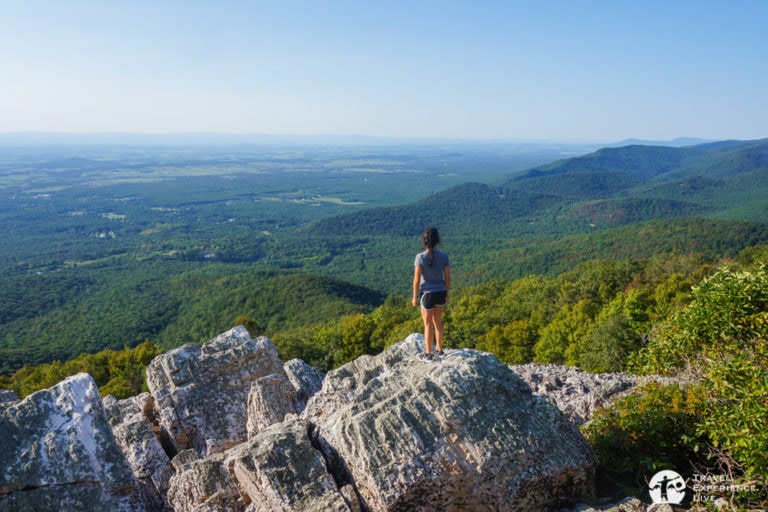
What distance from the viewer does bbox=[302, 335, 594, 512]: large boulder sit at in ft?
28.8

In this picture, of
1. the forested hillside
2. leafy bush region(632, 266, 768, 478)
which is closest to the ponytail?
leafy bush region(632, 266, 768, 478)

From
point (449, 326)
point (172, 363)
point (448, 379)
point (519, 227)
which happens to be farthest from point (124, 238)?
point (448, 379)

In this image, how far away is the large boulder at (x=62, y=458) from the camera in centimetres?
945

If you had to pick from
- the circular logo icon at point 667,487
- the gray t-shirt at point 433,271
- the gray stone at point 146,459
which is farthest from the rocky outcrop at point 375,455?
the gray t-shirt at point 433,271

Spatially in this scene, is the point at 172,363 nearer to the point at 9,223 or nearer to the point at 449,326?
the point at 449,326

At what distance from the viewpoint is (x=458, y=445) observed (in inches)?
356

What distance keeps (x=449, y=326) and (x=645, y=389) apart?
1217 inches

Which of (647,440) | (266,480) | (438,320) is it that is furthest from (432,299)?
(647,440)

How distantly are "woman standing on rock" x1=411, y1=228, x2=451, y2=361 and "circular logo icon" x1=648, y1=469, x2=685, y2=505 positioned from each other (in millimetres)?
5178

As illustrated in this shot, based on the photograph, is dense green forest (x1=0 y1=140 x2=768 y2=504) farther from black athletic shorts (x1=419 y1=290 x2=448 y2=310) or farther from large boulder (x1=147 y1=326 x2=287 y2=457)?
large boulder (x1=147 y1=326 x2=287 y2=457)

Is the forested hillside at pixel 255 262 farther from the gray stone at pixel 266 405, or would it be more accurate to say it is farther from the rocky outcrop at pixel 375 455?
the rocky outcrop at pixel 375 455

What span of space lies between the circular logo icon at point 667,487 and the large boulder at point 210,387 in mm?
10743

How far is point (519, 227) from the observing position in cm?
18788

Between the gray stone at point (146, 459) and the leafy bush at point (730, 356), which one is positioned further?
the gray stone at point (146, 459)
